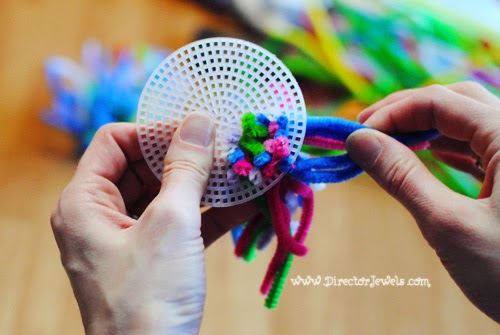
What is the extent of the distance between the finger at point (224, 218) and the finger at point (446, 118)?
206 mm

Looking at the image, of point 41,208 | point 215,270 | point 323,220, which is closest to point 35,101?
point 41,208

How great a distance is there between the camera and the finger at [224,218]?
2.34ft

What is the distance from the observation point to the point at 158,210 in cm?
53

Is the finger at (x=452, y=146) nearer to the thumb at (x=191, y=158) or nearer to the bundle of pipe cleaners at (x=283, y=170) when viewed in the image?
the bundle of pipe cleaners at (x=283, y=170)

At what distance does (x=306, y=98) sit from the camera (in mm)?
1094

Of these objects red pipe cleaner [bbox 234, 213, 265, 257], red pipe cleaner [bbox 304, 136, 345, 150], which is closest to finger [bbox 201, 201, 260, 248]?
red pipe cleaner [bbox 234, 213, 265, 257]

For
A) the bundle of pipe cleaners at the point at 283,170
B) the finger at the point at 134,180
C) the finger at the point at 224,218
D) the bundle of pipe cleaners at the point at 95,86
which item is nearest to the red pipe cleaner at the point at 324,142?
the bundle of pipe cleaners at the point at 283,170

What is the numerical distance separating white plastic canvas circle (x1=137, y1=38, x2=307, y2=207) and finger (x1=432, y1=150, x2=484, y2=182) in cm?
31

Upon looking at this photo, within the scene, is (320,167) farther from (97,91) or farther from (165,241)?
(97,91)

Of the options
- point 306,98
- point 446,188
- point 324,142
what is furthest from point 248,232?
point 306,98

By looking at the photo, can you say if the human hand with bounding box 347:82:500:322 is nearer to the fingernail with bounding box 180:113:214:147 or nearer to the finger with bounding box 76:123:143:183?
the fingernail with bounding box 180:113:214:147

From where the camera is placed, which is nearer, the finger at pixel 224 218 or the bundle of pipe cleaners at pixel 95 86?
the finger at pixel 224 218

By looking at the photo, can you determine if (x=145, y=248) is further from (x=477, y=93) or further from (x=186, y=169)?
(x=477, y=93)

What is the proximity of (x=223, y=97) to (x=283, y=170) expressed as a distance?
0.38ft
